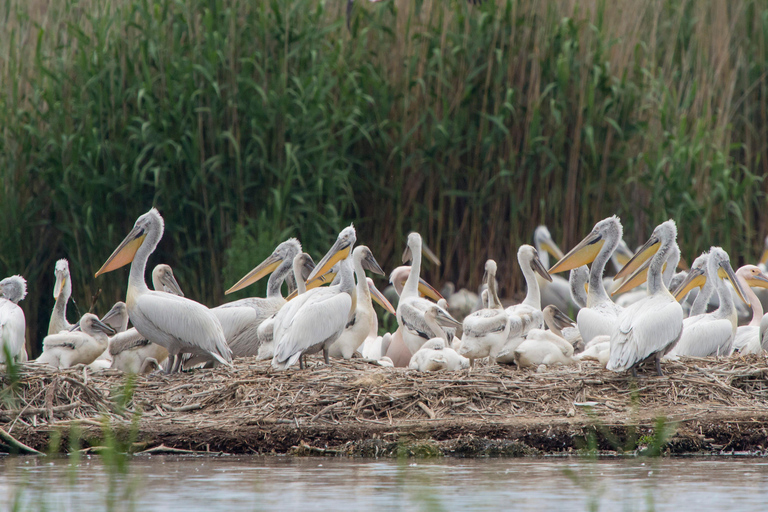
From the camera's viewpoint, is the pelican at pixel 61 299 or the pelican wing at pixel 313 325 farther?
the pelican at pixel 61 299

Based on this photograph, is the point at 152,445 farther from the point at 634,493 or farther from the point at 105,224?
the point at 105,224

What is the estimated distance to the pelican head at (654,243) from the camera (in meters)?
6.45

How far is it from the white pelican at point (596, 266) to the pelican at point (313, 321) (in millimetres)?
1495

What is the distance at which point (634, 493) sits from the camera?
366cm

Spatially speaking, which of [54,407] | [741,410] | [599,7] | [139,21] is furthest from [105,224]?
[741,410]

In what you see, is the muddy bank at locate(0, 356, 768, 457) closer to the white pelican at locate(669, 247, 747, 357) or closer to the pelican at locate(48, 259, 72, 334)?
the white pelican at locate(669, 247, 747, 357)

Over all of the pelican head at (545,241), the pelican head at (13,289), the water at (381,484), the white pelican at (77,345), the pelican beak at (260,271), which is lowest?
the water at (381,484)

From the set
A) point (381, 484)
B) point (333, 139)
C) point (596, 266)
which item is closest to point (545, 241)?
point (333, 139)

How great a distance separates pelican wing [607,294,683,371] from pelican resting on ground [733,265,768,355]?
154 cm

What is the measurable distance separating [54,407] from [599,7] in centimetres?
678

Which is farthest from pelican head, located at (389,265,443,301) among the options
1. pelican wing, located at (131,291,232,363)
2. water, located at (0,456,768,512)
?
water, located at (0,456,768,512)

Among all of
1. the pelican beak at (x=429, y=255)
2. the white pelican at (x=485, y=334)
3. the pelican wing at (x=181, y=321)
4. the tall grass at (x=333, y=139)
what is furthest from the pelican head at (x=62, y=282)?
the white pelican at (x=485, y=334)

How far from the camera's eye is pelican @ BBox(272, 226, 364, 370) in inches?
237

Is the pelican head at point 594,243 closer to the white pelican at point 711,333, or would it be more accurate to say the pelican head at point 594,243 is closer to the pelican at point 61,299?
the white pelican at point 711,333
